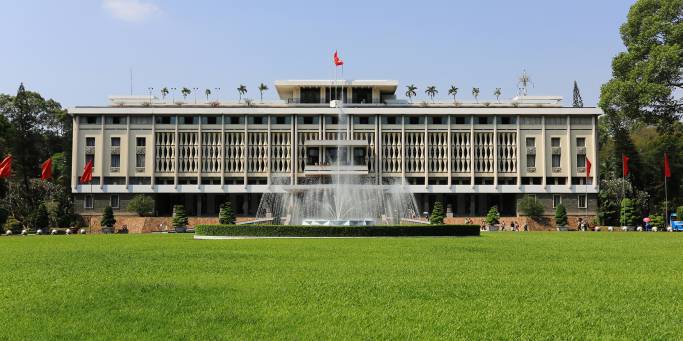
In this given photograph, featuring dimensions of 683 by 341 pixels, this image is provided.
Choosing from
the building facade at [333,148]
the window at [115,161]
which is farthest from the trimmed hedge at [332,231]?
the window at [115,161]

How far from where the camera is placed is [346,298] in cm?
1182

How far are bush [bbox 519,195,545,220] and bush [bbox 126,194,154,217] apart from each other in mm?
42140

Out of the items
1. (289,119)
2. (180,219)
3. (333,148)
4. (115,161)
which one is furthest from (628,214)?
(115,161)

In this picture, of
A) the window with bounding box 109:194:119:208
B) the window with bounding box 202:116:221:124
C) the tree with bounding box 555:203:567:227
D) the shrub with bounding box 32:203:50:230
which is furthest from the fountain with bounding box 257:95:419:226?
the shrub with bounding box 32:203:50:230

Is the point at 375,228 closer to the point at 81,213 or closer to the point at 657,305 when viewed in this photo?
the point at 657,305

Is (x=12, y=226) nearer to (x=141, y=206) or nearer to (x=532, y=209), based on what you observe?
(x=141, y=206)

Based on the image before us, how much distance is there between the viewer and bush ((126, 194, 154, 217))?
76750 mm

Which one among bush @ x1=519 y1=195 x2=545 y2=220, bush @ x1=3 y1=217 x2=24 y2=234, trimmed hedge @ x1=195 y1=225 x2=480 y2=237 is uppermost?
bush @ x1=519 y1=195 x2=545 y2=220

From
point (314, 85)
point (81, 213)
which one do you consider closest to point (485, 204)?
point (314, 85)

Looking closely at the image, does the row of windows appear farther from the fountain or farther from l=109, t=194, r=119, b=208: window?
l=109, t=194, r=119, b=208: window

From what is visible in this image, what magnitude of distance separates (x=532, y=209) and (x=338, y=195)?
3426cm

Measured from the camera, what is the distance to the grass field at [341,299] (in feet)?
30.0

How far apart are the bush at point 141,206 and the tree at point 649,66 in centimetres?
4928

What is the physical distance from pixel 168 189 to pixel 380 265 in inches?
2628
